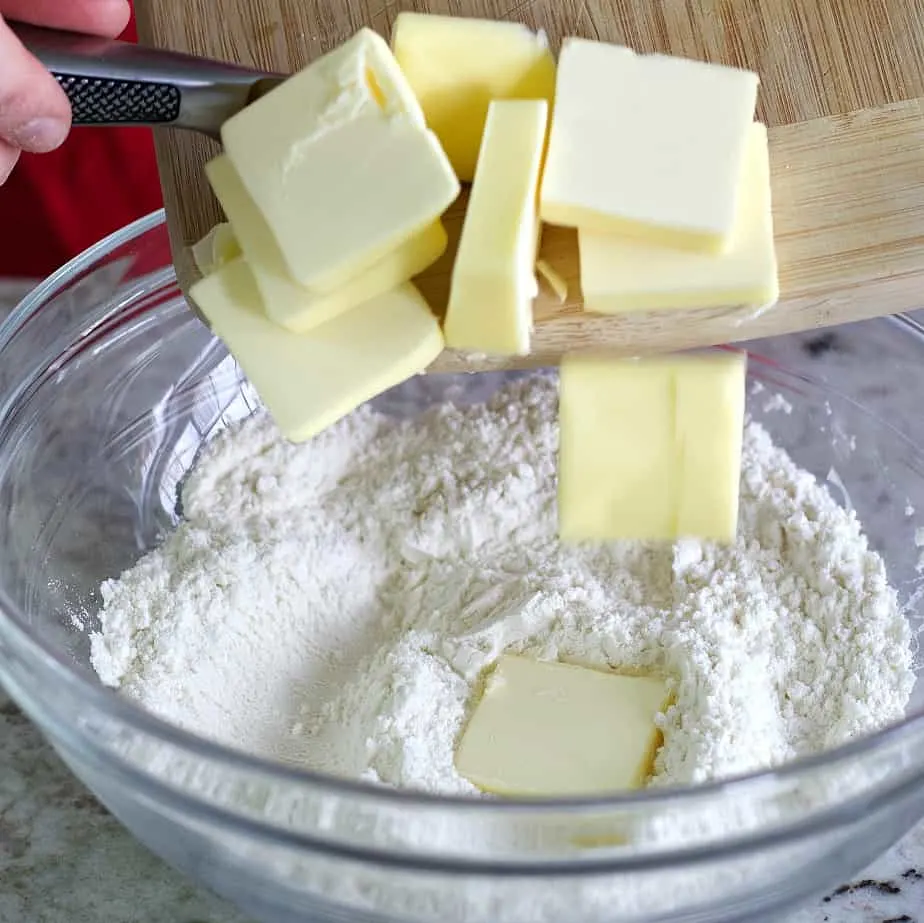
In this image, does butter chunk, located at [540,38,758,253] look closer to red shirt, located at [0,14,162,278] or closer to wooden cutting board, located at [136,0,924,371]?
wooden cutting board, located at [136,0,924,371]

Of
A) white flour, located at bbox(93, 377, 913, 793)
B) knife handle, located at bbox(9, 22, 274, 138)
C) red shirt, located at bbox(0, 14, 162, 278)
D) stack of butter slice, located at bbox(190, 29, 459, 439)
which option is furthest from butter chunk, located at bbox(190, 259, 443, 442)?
red shirt, located at bbox(0, 14, 162, 278)

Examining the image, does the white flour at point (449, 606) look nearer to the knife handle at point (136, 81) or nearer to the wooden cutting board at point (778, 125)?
the wooden cutting board at point (778, 125)

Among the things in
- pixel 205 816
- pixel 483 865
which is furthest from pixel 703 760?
pixel 205 816

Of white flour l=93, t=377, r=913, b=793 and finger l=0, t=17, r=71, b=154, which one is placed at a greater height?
finger l=0, t=17, r=71, b=154

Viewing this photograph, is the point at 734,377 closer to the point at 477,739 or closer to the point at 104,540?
the point at 477,739

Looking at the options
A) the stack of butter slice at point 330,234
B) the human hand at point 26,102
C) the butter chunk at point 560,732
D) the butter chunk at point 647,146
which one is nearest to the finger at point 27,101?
the human hand at point 26,102

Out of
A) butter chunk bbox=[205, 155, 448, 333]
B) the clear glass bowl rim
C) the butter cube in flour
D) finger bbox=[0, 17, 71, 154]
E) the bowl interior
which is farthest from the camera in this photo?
the bowl interior

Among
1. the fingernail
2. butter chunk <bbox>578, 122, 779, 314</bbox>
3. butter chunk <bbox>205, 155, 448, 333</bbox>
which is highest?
the fingernail

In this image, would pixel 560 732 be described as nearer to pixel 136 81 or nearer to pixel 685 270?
pixel 685 270
